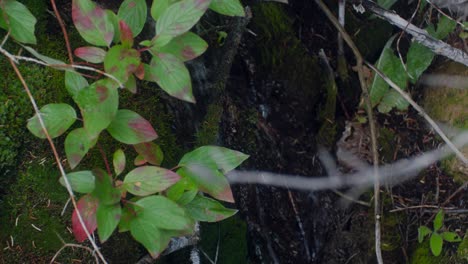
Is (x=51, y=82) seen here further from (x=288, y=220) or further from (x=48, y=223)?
(x=288, y=220)

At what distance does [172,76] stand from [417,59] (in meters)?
1.84

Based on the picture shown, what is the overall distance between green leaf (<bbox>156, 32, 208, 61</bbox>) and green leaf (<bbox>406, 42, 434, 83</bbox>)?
1.66 meters

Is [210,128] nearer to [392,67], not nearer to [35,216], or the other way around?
[35,216]

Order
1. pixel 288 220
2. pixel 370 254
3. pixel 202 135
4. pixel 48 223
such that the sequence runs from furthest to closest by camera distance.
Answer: pixel 370 254, pixel 288 220, pixel 202 135, pixel 48 223

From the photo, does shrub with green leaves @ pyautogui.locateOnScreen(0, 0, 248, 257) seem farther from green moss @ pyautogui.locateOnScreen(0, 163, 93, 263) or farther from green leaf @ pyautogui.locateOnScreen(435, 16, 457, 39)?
green leaf @ pyautogui.locateOnScreen(435, 16, 457, 39)

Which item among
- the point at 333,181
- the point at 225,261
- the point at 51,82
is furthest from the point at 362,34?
the point at 51,82

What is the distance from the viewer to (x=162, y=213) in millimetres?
1609

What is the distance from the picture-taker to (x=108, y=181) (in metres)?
1.62

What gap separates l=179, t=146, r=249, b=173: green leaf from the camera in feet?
5.92

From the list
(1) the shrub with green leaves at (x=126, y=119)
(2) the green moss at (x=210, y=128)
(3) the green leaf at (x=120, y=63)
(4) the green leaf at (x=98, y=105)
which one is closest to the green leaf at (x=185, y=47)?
(1) the shrub with green leaves at (x=126, y=119)

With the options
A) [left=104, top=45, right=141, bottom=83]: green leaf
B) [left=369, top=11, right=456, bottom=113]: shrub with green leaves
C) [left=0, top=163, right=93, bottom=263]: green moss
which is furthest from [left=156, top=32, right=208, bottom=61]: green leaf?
[left=369, top=11, right=456, bottom=113]: shrub with green leaves

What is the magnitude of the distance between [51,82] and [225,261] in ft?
3.70

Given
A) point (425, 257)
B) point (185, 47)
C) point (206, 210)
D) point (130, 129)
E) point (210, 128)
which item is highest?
point (185, 47)

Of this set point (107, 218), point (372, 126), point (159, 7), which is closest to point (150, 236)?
point (107, 218)
